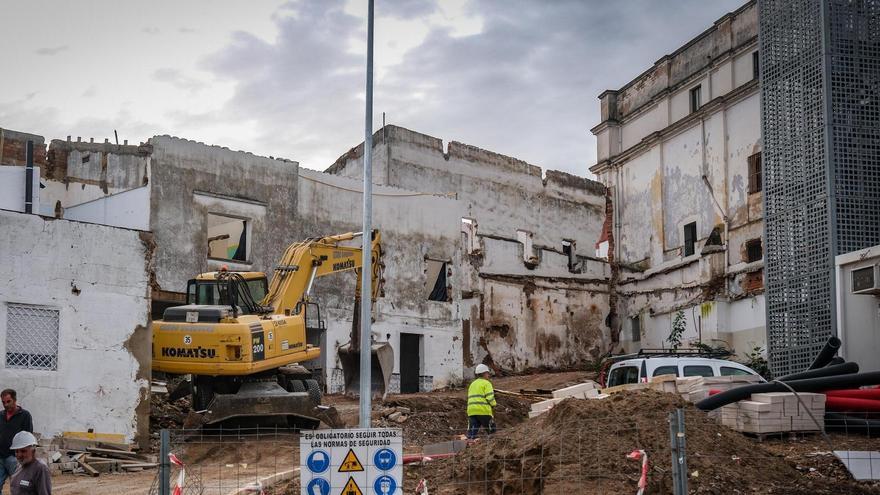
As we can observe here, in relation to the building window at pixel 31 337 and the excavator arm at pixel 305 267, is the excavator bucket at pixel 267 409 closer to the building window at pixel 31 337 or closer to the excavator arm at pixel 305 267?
the excavator arm at pixel 305 267

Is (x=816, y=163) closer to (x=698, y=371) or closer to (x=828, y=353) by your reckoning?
(x=828, y=353)

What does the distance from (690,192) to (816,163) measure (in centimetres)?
1975

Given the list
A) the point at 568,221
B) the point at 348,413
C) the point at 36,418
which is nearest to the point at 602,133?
the point at 568,221

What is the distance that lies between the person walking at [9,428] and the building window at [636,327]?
3178 cm

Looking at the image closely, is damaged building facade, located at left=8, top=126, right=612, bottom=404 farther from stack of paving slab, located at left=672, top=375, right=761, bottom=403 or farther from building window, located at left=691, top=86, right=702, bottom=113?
stack of paving slab, located at left=672, top=375, right=761, bottom=403

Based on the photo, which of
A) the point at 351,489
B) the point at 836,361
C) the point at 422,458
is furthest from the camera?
the point at 836,361

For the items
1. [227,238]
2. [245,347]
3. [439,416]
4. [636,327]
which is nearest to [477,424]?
[245,347]

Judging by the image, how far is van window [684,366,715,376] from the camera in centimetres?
2045

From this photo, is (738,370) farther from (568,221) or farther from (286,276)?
(568,221)

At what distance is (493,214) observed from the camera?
46562 millimetres

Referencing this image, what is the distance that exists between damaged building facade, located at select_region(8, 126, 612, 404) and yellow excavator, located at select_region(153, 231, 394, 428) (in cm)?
533

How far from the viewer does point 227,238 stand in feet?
115

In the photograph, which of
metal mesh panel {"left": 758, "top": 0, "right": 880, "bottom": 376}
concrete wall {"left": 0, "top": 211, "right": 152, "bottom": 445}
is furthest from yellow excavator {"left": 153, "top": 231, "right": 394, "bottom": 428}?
metal mesh panel {"left": 758, "top": 0, "right": 880, "bottom": 376}

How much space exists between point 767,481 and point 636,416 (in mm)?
2052
